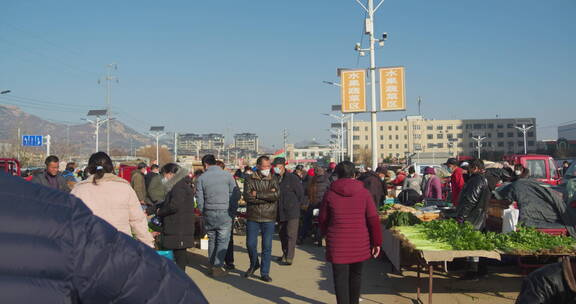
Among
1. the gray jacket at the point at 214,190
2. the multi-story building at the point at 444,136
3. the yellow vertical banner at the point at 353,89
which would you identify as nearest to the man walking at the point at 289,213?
the gray jacket at the point at 214,190

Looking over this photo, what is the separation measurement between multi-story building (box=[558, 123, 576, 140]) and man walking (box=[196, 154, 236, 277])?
431ft

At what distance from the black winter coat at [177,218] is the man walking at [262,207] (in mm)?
1182

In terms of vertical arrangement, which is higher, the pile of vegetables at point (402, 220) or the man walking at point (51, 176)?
the man walking at point (51, 176)

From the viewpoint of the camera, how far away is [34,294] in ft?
4.98

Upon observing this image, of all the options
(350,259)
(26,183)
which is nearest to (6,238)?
(26,183)

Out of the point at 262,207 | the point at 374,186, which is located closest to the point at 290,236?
the point at 262,207

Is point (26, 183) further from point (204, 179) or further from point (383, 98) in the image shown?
point (383, 98)

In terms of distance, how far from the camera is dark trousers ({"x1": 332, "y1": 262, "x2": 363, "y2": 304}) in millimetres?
5941

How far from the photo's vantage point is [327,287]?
819 centimetres

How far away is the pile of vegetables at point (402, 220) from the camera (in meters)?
8.86

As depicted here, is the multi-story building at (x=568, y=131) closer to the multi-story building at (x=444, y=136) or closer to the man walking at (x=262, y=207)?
the multi-story building at (x=444, y=136)

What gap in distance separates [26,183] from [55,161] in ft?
31.9

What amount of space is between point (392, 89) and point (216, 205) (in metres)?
14.6

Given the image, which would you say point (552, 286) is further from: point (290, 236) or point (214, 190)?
point (290, 236)
